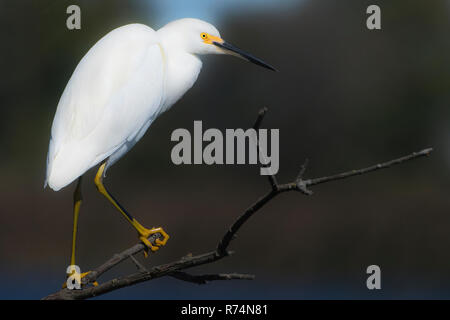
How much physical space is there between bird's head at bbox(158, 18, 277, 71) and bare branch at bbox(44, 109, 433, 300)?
0.67 meters

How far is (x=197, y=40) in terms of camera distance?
6.79ft

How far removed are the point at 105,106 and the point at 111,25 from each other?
16.9 ft

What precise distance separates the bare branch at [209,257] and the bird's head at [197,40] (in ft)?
2.21

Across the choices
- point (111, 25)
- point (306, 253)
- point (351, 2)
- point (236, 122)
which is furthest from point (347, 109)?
point (111, 25)

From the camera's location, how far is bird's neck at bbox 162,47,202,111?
2.06m

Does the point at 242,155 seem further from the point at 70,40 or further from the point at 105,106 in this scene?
the point at 70,40

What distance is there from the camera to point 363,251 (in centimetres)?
792

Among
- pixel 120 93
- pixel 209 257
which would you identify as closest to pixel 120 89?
pixel 120 93

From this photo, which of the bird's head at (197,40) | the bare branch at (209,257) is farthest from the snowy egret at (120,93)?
the bare branch at (209,257)

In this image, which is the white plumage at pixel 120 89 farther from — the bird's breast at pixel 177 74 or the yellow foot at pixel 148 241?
the yellow foot at pixel 148 241

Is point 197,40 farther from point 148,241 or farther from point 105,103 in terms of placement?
point 148,241

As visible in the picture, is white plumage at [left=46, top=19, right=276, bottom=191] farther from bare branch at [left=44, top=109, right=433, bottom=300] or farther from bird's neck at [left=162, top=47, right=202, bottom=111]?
bare branch at [left=44, top=109, right=433, bottom=300]

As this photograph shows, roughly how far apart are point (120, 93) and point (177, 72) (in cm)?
23

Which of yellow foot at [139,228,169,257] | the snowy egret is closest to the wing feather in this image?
the snowy egret
